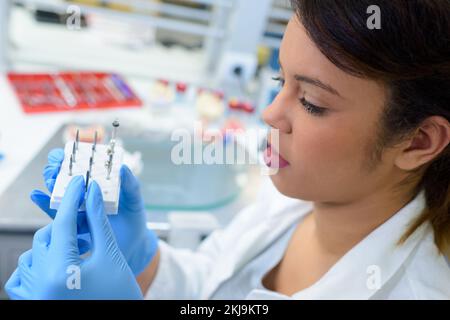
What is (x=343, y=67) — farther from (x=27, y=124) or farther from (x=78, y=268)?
(x=27, y=124)

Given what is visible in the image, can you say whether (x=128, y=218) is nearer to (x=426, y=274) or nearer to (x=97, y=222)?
(x=97, y=222)

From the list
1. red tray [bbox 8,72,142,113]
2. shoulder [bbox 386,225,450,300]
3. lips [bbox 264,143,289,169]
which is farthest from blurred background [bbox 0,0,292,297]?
shoulder [bbox 386,225,450,300]

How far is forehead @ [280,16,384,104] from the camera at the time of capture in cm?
69

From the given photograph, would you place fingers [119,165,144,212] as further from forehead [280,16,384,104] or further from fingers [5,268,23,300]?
forehead [280,16,384,104]

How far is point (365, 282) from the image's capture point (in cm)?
84

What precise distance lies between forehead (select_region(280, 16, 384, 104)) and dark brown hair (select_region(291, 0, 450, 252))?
10 mm

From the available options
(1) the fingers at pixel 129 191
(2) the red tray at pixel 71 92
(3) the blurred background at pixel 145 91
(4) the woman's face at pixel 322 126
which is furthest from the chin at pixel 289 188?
(2) the red tray at pixel 71 92

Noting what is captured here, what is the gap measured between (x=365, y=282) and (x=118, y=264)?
478mm

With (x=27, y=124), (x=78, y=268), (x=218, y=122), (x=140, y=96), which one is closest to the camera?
(x=78, y=268)

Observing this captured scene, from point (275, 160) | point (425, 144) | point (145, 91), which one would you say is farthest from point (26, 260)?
point (145, 91)

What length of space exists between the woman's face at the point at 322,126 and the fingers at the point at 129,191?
0.27 m

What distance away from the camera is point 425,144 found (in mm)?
754

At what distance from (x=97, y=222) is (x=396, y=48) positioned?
519 millimetres
